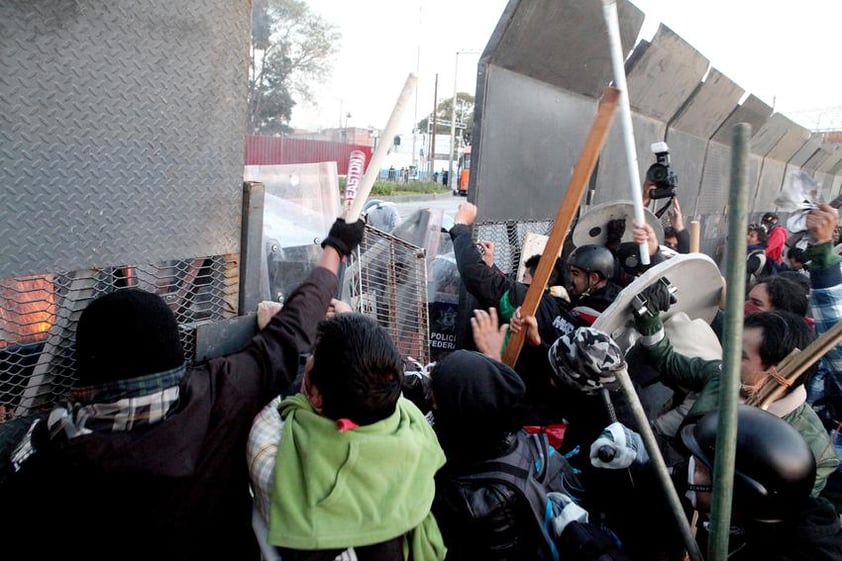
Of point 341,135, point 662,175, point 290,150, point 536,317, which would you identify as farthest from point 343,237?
point 341,135

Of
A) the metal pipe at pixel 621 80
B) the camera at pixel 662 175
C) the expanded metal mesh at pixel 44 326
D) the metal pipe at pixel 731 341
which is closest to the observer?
the metal pipe at pixel 731 341

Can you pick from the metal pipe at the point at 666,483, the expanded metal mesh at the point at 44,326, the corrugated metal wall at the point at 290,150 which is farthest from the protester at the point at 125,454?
the corrugated metal wall at the point at 290,150

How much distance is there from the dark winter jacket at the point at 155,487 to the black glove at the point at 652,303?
1.85 metres

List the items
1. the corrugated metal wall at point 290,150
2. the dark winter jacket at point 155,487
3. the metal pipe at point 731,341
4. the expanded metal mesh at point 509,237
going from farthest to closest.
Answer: the corrugated metal wall at point 290,150 < the expanded metal mesh at point 509,237 < the dark winter jacket at point 155,487 < the metal pipe at point 731,341

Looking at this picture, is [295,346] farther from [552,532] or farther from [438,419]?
[552,532]

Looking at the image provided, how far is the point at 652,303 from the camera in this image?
2.60 m

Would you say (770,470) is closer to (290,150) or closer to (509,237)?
(509,237)

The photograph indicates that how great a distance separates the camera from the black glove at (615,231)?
416 centimetres

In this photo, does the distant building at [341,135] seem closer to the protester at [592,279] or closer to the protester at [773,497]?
the protester at [592,279]

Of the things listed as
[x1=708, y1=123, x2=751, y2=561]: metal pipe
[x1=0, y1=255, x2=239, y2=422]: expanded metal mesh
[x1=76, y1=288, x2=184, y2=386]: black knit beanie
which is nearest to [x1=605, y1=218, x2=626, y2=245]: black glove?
[x1=708, y1=123, x2=751, y2=561]: metal pipe

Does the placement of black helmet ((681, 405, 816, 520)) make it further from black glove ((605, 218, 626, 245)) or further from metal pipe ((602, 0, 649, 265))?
black glove ((605, 218, 626, 245))

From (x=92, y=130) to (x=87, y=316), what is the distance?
2.33 ft

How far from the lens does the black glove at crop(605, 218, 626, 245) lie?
4160 mm

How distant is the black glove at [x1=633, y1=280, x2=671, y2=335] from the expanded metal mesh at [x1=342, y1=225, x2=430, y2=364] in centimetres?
121
